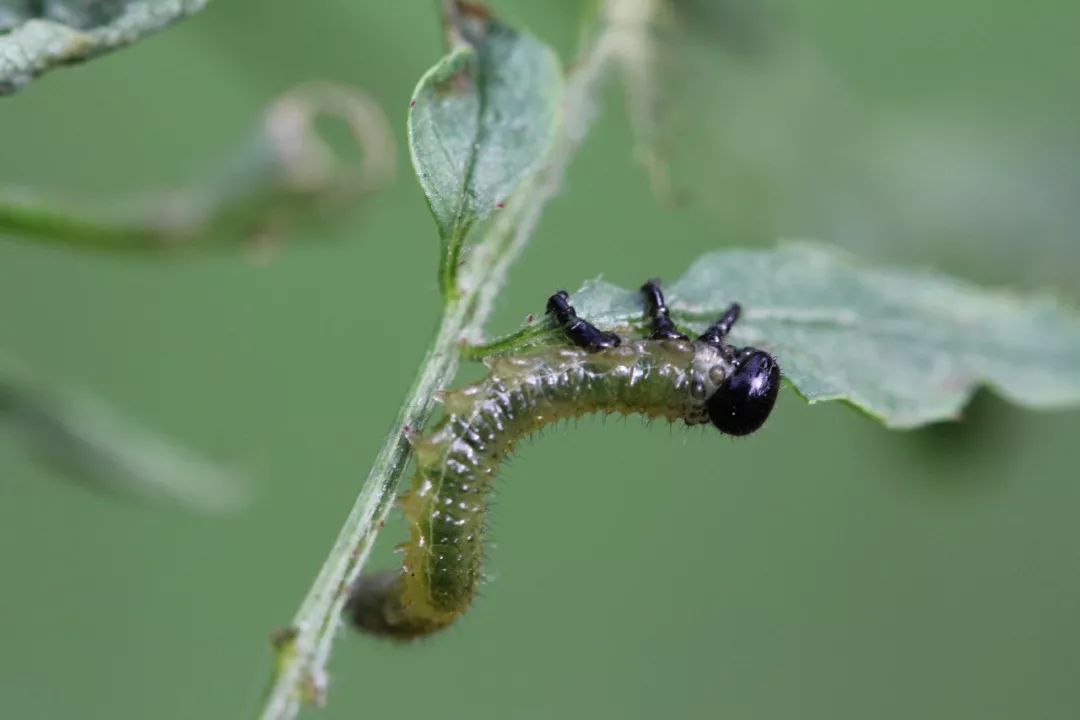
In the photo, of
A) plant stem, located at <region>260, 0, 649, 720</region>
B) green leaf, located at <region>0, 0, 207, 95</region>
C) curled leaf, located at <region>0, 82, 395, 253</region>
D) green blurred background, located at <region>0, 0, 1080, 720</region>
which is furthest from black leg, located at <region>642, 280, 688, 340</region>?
green blurred background, located at <region>0, 0, 1080, 720</region>

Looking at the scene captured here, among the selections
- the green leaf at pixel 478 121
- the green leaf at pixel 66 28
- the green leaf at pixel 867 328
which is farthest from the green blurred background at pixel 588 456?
the green leaf at pixel 66 28

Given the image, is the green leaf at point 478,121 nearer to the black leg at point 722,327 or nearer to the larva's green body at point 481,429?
the larva's green body at point 481,429

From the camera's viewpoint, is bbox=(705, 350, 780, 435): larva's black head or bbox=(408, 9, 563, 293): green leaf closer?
bbox=(408, 9, 563, 293): green leaf

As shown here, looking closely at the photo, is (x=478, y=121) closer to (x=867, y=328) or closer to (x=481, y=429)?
(x=481, y=429)

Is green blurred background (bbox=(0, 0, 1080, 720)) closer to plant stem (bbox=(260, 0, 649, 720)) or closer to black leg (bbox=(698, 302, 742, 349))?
black leg (bbox=(698, 302, 742, 349))

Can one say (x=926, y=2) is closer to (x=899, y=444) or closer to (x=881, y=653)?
(x=899, y=444)

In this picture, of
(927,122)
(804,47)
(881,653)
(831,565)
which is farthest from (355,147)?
(881,653)
